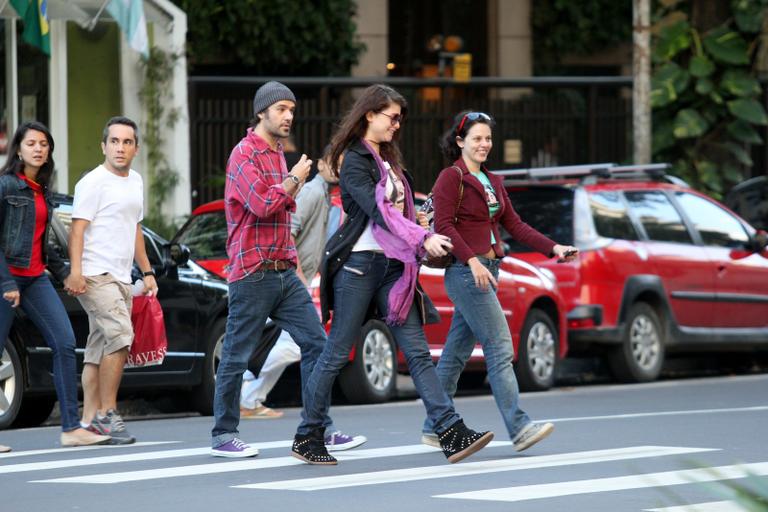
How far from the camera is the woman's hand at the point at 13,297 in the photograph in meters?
9.69

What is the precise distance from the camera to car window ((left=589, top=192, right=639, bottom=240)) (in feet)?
49.6

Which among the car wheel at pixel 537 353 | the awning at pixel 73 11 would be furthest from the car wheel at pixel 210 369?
the awning at pixel 73 11

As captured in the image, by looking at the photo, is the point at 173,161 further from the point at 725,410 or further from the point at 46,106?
the point at 725,410

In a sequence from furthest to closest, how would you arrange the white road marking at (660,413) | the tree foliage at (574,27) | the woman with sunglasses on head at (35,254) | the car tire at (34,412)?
the tree foliage at (574,27) < the car tire at (34,412) < the white road marking at (660,413) < the woman with sunglasses on head at (35,254)

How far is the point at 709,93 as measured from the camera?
22.7 m

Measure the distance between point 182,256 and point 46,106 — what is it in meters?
7.10

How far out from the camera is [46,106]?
18531mm

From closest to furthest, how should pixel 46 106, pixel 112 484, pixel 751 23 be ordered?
1. pixel 112 484
2. pixel 46 106
3. pixel 751 23

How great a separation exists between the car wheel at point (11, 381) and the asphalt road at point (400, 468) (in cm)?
16

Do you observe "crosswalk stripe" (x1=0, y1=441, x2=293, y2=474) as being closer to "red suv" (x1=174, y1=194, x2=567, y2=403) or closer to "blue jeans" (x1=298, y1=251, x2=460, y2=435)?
"blue jeans" (x1=298, y1=251, x2=460, y2=435)

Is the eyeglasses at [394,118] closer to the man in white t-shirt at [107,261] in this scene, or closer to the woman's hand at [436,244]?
the woman's hand at [436,244]

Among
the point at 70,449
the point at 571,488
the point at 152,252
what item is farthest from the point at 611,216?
the point at 571,488

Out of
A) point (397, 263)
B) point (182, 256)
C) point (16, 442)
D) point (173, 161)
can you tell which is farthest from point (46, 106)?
point (397, 263)

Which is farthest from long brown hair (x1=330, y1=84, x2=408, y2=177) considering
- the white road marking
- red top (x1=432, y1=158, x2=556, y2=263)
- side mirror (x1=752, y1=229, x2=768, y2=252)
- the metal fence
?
the metal fence
